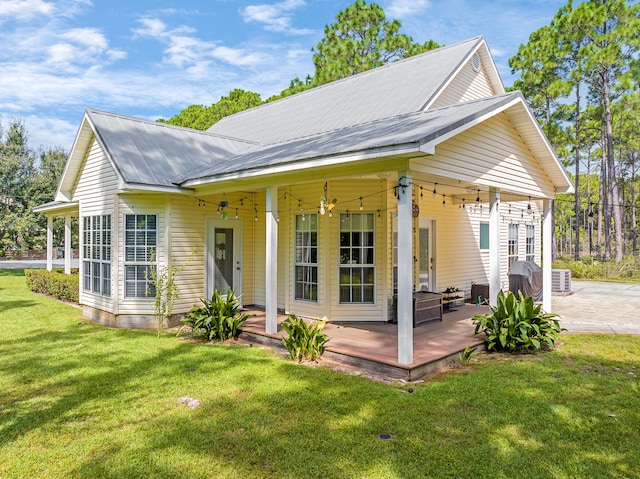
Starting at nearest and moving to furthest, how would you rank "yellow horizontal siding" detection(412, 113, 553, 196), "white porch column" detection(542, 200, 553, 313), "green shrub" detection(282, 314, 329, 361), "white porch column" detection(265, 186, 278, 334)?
"yellow horizontal siding" detection(412, 113, 553, 196)
"green shrub" detection(282, 314, 329, 361)
"white porch column" detection(265, 186, 278, 334)
"white porch column" detection(542, 200, 553, 313)

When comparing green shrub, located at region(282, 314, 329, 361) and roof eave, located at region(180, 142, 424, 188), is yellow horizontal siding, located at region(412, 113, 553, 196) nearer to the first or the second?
roof eave, located at region(180, 142, 424, 188)

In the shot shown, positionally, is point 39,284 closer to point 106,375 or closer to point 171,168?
point 171,168

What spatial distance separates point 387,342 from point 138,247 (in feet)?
18.5

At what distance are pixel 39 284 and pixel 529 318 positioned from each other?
51.1ft

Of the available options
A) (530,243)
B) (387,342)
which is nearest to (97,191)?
(387,342)

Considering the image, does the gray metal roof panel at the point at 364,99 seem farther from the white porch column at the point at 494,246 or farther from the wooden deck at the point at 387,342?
the wooden deck at the point at 387,342

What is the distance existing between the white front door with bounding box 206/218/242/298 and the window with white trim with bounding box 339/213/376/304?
289cm

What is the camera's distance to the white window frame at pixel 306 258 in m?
8.86

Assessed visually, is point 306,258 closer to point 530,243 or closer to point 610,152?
point 530,243

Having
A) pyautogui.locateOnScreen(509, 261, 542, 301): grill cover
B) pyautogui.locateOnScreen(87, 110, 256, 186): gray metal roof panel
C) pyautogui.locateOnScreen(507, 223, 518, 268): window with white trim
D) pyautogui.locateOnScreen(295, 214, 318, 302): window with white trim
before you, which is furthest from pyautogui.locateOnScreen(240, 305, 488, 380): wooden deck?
pyautogui.locateOnScreen(507, 223, 518, 268): window with white trim

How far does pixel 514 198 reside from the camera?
9641 millimetres

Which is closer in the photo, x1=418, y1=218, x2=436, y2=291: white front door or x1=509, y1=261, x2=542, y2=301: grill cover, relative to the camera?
x1=418, y1=218, x2=436, y2=291: white front door

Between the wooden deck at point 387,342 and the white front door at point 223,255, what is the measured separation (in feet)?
3.88

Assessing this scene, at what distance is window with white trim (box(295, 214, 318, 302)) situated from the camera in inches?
349
